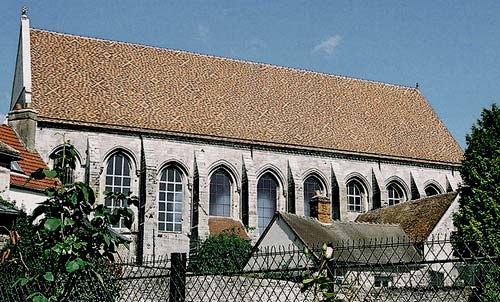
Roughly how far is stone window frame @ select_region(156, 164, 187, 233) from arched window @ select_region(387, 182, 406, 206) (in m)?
9.96

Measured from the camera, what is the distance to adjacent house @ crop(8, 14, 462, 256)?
26.0 m

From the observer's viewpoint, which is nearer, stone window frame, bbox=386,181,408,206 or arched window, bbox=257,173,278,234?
arched window, bbox=257,173,278,234

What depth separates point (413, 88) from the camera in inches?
1423

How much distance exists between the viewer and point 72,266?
425cm

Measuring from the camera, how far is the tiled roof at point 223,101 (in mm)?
26891

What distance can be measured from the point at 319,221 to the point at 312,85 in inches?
562

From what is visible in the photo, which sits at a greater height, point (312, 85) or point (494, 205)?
point (312, 85)

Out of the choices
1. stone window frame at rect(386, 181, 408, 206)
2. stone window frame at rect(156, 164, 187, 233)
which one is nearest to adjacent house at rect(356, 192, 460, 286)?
stone window frame at rect(386, 181, 408, 206)

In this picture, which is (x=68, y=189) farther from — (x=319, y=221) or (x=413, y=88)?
(x=413, y=88)

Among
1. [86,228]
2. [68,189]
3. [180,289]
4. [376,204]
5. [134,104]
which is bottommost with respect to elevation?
[180,289]

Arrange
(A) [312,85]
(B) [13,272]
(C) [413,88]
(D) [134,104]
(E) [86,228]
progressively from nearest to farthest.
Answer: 1. (E) [86,228]
2. (B) [13,272]
3. (D) [134,104]
4. (A) [312,85]
5. (C) [413,88]

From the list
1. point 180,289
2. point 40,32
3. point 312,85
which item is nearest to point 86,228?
point 180,289

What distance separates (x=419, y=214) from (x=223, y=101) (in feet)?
33.5

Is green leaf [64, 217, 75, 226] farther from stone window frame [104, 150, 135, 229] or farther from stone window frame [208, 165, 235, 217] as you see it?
stone window frame [208, 165, 235, 217]
